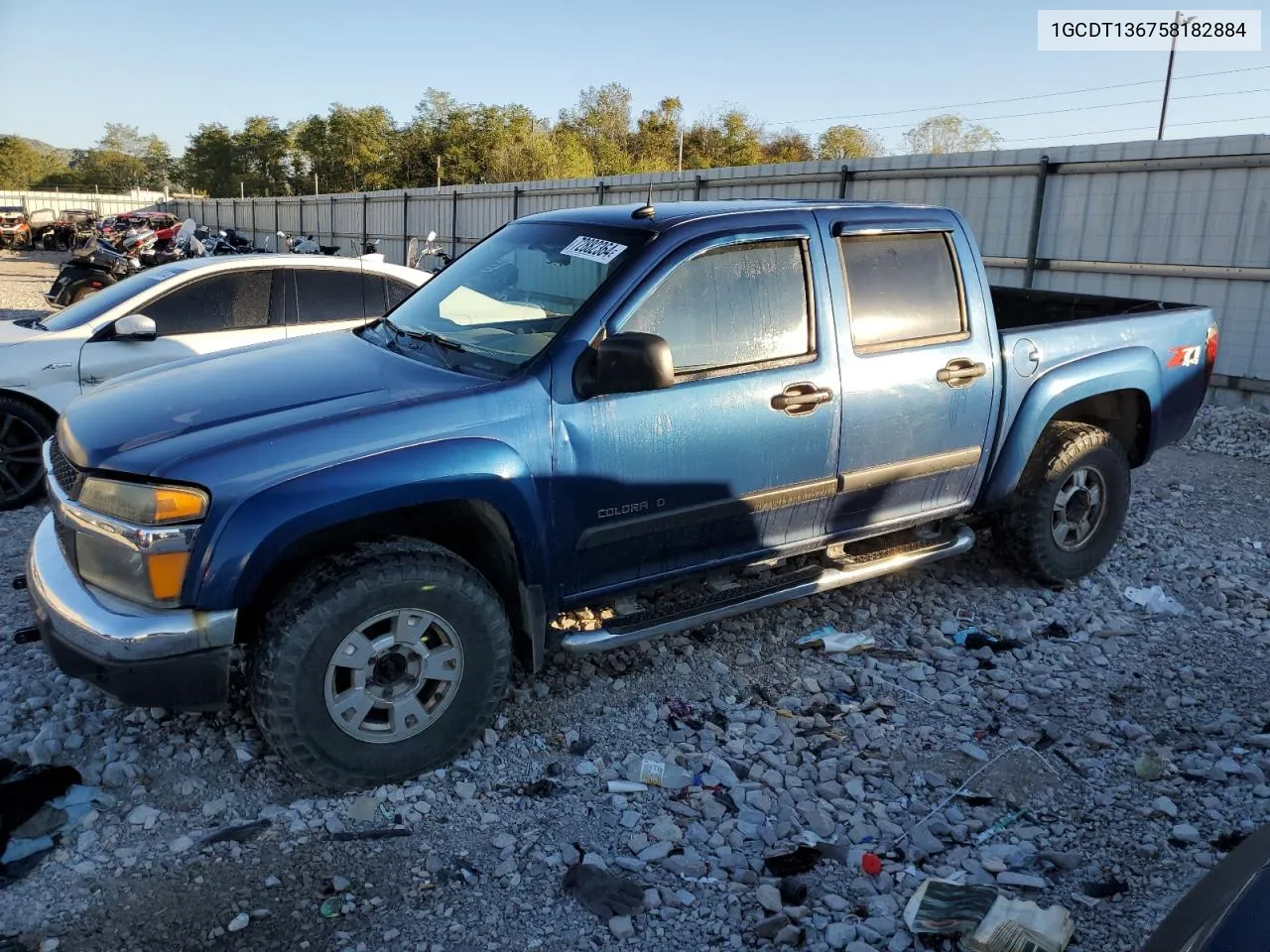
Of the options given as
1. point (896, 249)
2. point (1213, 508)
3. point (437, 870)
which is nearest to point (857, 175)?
point (1213, 508)

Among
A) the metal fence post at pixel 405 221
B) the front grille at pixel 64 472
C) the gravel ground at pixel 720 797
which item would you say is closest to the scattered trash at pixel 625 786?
the gravel ground at pixel 720 797

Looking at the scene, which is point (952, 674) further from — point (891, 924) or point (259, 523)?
point (259, 523)

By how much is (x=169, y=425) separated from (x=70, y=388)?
375 cm

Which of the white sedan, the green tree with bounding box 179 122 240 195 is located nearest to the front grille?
the white sedan

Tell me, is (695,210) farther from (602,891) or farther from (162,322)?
(162,322)

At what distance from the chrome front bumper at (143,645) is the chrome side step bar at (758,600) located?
1.19m

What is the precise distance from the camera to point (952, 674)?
4.28m

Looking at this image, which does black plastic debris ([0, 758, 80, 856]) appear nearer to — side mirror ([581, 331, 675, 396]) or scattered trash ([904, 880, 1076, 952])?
side mirror ([581, 331, 675, 396])

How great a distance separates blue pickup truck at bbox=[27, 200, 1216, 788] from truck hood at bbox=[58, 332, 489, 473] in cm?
2

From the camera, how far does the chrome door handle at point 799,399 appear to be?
385 cm

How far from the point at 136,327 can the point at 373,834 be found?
174 inches

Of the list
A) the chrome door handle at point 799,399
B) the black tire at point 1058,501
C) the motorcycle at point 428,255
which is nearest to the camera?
the chrome door handle at point 799,399

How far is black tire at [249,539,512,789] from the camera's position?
303 cm

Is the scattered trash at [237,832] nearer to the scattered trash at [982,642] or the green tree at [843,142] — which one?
the scattered trash at [982,642]
